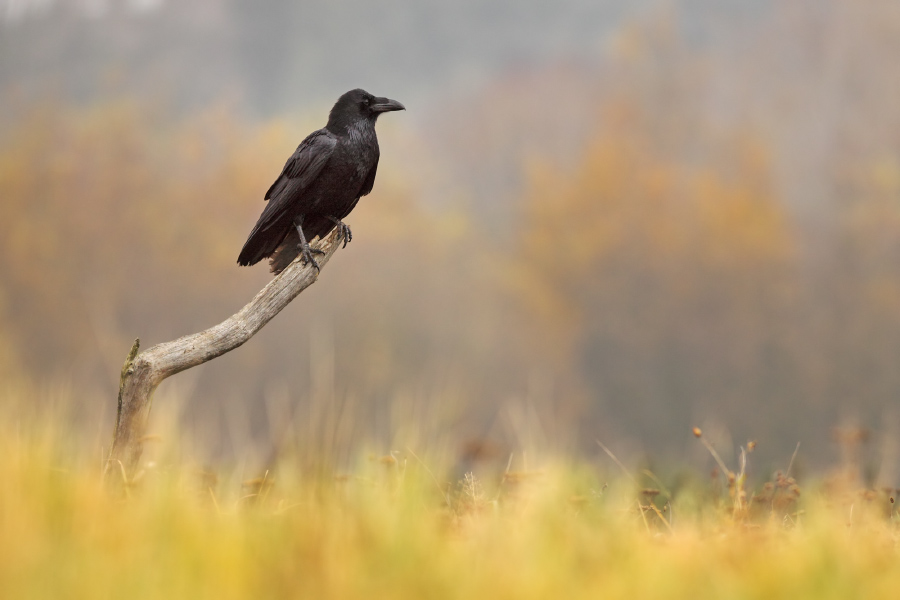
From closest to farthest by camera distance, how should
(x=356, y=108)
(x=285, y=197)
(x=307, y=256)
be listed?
(x=307, y=256), (x=285, y=197), (x=356, y=108)

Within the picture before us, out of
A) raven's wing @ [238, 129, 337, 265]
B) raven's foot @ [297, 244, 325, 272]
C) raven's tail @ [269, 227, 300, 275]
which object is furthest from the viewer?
raven's tail @ [269, 227, 300, 275]

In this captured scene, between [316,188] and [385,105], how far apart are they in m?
0.81

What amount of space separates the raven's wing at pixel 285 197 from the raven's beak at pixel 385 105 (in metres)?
0.39

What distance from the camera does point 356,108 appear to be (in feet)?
16.7

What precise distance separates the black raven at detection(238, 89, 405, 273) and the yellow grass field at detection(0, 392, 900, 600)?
2.01 meters

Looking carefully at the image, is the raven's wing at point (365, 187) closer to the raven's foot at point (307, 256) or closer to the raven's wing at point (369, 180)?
the raven's wing at point (369, 180)

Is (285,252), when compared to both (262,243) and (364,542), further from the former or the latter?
(364,542)

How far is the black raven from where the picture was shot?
4758mm

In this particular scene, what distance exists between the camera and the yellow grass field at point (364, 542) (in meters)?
2.01

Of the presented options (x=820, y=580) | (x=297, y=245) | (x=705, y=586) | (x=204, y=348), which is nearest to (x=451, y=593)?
(x=705, y=586)

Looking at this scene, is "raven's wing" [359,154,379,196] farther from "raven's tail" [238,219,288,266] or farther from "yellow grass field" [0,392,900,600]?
"yellow grass field" [0,392,900,600]

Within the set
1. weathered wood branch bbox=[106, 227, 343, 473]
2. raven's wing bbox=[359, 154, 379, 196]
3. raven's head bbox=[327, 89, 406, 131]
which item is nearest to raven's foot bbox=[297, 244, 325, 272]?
weathered wood branch bbox=[106, 227, 343, 473]

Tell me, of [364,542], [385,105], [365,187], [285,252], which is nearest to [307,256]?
[285,252]

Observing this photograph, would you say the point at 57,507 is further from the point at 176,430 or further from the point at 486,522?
the point at 486,522
